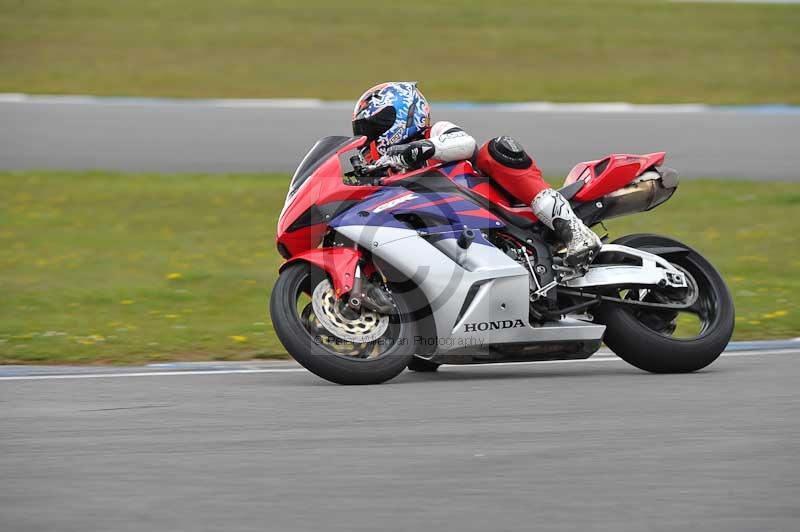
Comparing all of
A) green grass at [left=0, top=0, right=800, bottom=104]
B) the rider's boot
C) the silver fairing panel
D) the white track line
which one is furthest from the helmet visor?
green grass at [left=0, top=0, right=800, bottom=104]

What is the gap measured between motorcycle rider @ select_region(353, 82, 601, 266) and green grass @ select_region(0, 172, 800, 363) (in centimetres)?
174

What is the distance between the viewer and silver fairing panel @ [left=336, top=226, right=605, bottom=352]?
6.46m

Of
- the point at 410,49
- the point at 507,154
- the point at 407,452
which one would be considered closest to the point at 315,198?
the point at 507,154

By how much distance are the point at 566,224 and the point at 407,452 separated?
82.6 inches

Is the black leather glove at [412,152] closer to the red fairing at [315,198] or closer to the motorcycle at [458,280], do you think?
the motorcycle at [458,280]

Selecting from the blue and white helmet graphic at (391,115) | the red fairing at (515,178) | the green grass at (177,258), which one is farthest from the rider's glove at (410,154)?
the green grass at (177,258)

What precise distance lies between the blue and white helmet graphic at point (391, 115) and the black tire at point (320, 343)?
34.4 inches

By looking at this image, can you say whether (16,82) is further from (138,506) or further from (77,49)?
(138,506)

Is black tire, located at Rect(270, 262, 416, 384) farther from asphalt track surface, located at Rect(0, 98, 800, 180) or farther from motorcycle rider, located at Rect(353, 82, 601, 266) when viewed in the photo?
asphalt track surface, located at Rect(0, 98, 800, 180)

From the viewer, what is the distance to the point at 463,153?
670cm

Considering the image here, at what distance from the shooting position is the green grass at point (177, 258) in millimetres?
8312

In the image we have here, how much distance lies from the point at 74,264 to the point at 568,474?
7.38m

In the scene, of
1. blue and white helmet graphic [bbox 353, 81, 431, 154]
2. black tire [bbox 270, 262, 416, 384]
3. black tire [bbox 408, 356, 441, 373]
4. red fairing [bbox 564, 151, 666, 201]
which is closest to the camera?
black tire [bbox 270, 262, 416, 384]

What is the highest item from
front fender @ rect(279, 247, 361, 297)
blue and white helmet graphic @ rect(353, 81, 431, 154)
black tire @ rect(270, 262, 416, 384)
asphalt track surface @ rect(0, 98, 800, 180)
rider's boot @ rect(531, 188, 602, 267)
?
blue and white helmet graphic @ rect(353, 81, 431, 154)
